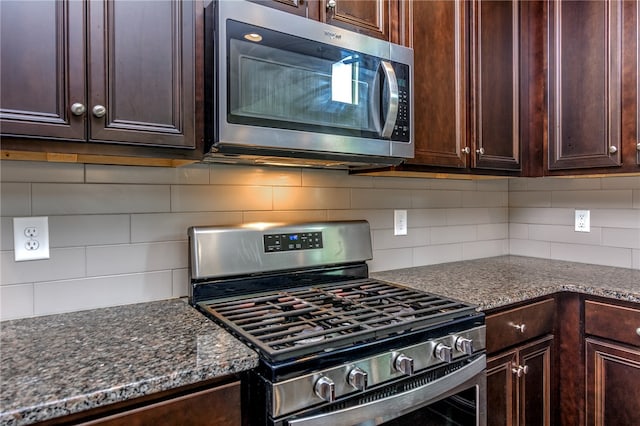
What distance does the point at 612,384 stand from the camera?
61.4 inches

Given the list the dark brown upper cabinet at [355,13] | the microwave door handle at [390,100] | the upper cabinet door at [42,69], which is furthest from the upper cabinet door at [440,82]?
the upper cabinet door at [42,69]

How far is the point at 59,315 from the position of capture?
4.06 ft

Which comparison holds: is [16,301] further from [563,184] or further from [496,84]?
[563,184]

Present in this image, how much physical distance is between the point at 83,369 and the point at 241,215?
2.63 ft

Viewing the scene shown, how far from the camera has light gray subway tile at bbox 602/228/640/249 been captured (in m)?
1.96

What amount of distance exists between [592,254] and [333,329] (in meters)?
1.69

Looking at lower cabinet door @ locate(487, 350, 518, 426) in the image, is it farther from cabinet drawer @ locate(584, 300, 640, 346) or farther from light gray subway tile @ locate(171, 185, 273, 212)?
light gray subway tile @ locate(171, 185, 273, 212)

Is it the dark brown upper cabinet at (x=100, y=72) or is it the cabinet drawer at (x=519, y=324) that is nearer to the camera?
the dark brown upper cabinet at (x=100, y=72)

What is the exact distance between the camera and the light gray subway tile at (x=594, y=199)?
1.99 m

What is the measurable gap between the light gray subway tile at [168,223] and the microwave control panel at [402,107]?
0.67 metres

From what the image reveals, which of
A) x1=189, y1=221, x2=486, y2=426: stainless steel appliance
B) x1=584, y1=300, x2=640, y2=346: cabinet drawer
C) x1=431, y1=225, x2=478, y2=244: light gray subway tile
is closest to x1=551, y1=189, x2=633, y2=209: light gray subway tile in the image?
x1=431, y1=225, x2=478, y2=244: light gray subway tile

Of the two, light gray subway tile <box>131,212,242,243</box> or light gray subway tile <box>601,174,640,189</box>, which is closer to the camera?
light gray subway tile <box>131,212,242,243</box>

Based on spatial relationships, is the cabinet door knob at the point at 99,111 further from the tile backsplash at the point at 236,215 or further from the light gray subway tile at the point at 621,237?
the light gray subway tile at the point at 621,237

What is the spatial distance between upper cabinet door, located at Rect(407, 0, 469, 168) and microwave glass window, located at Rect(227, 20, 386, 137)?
0.30 m
